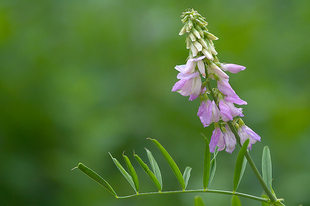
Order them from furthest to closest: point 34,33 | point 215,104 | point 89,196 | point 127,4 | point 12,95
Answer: point 127,4 < point 34,33 < point 12,95 < point 89,196 < point 215,104

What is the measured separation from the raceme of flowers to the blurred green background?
4.59 ft

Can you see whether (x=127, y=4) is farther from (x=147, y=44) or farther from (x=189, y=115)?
(x=189, y=115)

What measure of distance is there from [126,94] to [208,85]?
6.75 feet

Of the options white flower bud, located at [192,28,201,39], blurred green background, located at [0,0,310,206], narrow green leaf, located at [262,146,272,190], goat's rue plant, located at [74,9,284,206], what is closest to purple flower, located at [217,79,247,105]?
goat's rue plant, located at [74,9,284,206]

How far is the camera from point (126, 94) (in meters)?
2.74

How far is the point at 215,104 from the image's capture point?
0.72 meters

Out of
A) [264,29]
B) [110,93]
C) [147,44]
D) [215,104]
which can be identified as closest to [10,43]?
[110,93]

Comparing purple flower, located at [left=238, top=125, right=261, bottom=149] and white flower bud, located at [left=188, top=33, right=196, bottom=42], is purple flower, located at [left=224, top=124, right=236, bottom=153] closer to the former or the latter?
purple flower, located at [left=238, top=125, right=261, bottom=149]

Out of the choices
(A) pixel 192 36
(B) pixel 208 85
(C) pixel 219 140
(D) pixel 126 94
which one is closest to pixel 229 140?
(C) pixel 219 140

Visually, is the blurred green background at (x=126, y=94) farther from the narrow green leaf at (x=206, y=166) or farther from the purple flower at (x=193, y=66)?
the purple flower at (x=193, y=66)

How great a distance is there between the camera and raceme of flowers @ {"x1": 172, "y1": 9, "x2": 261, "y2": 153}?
2.34 ft

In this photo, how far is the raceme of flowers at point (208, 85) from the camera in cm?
71

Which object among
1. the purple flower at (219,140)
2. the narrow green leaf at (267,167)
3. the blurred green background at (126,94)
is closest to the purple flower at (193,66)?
the purple flower at (219,140)

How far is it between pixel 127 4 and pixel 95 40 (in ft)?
1.96
